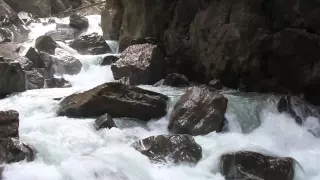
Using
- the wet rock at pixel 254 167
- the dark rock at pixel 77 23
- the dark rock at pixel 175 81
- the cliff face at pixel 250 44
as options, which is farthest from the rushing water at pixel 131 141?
the dark rock at pixel 77 23

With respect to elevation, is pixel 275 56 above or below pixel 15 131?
above

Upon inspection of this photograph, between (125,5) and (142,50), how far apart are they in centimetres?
467

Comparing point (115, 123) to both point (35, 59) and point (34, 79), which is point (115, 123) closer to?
point (34, 79)

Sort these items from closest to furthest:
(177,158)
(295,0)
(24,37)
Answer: (177,158), (295,0), (24,37)

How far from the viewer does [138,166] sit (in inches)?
226

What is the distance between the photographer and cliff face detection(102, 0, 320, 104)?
856cm

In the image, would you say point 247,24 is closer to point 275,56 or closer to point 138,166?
point 275,56

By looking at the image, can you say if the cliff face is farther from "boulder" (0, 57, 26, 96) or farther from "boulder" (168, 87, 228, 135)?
"boulder" (0, 57, 26, 96)

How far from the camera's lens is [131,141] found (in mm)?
6512

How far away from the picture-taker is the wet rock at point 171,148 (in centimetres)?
594

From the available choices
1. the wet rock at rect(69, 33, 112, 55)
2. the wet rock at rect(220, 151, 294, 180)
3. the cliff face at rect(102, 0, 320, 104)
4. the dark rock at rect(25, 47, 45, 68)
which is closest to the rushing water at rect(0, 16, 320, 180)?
the wet rock at rect(220, 151, 294, 180)

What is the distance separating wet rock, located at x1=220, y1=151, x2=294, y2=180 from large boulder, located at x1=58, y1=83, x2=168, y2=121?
6.99 ft

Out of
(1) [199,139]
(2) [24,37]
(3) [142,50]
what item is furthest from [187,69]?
(2) [24,37]

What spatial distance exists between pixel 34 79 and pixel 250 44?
16.6 feet
